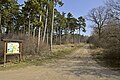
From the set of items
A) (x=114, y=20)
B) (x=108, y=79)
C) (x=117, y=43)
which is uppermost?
(x=114, y=20)

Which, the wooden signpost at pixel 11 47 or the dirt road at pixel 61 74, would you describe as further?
the wooden signpost at pixel 11 47

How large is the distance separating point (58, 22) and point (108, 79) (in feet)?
214

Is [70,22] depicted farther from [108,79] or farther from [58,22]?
[108,79]

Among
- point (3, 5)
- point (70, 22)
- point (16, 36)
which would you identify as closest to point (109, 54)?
point (16, 36)

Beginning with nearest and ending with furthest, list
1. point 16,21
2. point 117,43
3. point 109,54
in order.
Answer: point 117,43 → point 109,54 → point 16,21

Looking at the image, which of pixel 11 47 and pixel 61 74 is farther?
pixel 11 47

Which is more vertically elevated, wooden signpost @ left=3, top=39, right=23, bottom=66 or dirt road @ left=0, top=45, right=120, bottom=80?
wooden signpost @ left=3, top=39, right=23, bottom=66

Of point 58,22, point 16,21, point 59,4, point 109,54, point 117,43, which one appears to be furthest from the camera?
A: point 58,22

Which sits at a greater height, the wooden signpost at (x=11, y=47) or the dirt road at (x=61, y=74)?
the wooden signpost at (x=11, y=47)

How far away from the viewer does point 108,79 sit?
1204cm

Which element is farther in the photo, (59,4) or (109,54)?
(59,4)

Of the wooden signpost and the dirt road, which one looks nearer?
the dirt road

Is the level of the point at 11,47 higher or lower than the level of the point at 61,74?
higher

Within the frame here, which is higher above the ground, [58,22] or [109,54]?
[58,22]
